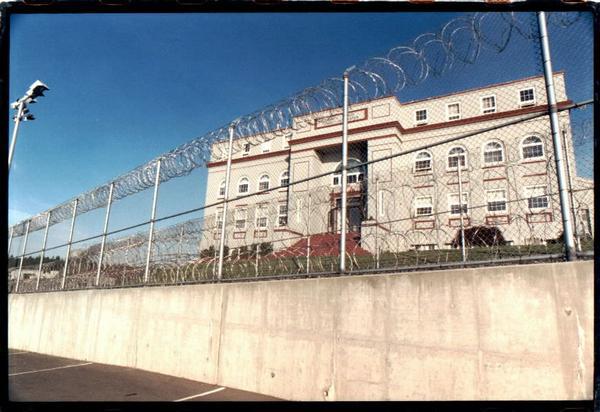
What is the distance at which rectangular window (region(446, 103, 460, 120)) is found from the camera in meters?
20.2

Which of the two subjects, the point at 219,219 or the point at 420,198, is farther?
the point at 219,219

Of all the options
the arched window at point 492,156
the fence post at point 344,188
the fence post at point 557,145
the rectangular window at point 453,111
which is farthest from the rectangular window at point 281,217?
the rectangular window at point 453,111

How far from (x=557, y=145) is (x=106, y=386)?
6345 millimetres

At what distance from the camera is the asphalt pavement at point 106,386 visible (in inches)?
182

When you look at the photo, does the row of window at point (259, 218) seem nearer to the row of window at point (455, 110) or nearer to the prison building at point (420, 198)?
the prison building at point (420, 198)

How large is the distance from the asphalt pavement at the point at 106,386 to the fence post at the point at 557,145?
3504 mm

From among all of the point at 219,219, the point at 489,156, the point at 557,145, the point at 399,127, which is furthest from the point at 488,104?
the point at 557,145

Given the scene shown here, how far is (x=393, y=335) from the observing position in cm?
363

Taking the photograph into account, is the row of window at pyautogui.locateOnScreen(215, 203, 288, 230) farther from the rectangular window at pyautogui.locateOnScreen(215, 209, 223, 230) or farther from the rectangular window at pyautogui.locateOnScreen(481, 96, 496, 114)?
the rectangular window at pyautogui.locateOnScreen(481, 96, 496, 114)

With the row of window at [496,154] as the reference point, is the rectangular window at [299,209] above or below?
below

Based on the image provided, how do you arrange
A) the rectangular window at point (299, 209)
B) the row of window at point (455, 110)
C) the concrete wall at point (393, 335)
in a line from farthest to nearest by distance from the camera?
the row of window at point (455, 110) → the rectangular window at point (299, 209) → the concrete wall at point (393, 335)

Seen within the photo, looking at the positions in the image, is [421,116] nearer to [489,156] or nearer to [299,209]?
[489,156]
